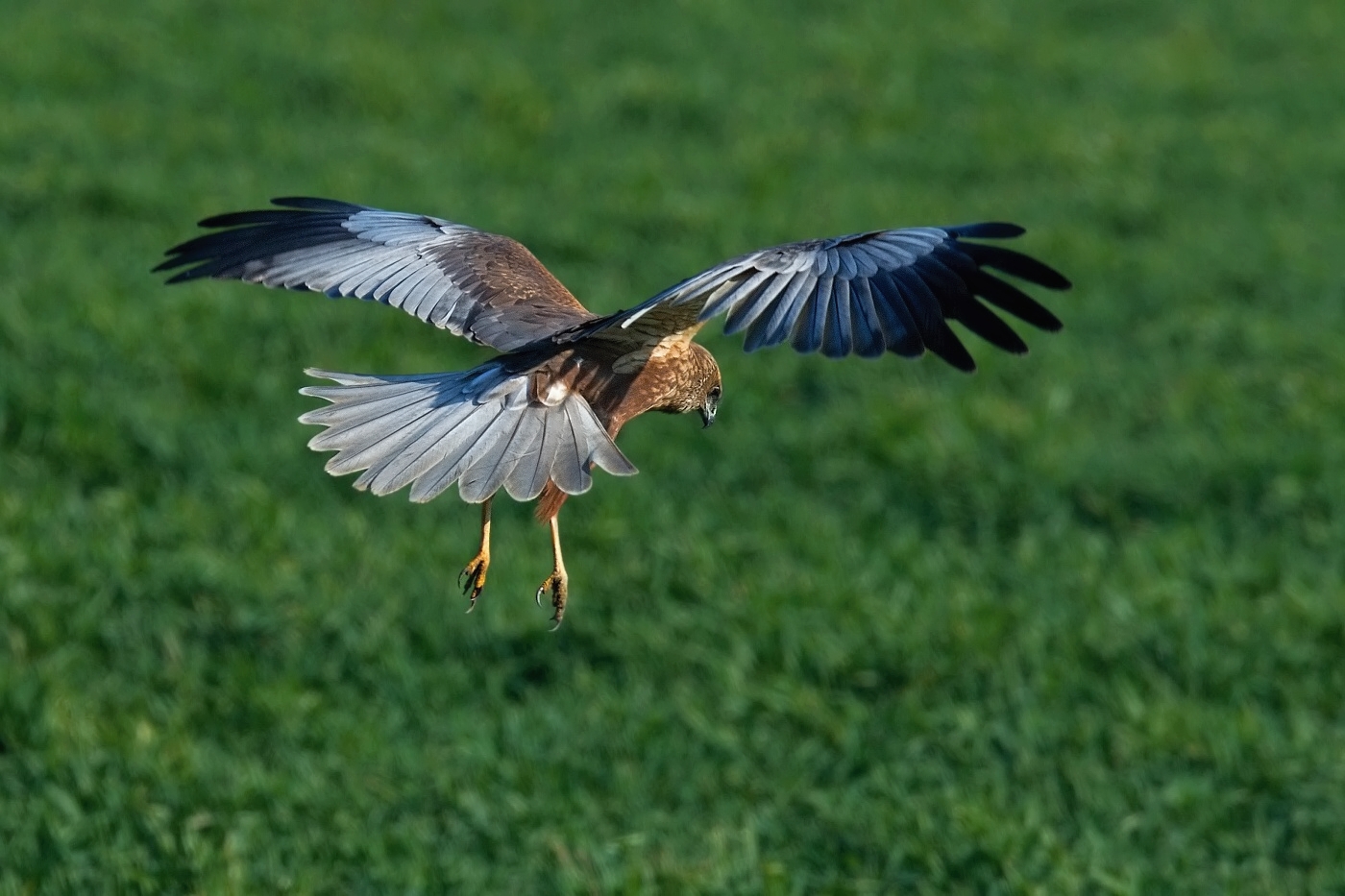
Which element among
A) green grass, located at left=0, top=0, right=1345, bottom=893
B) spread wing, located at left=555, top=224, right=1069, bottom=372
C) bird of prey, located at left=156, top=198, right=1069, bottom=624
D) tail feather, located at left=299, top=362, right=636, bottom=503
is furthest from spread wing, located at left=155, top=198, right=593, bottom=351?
green grass, located at left=0, top=0, right=1345, bottom=893

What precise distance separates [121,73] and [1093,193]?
7.00 metres

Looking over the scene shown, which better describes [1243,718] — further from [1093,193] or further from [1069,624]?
[1093,193]

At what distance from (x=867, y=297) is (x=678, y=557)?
385 cm

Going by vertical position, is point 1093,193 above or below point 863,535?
above

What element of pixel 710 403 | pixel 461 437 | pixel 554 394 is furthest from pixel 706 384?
pixel 461 437

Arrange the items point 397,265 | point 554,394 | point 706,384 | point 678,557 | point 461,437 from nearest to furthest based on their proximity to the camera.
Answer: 1. point 461,437
2. point 554,394
3. point 706,384
4. point 397,265
5. point 678,557

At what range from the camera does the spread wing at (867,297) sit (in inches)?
115

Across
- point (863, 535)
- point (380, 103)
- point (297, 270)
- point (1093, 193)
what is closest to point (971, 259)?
point (297, 270)

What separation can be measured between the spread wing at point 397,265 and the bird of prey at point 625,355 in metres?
0.08

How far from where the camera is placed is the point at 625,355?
318 centimetres

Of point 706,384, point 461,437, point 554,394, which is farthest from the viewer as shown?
point 706,384

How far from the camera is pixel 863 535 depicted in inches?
286

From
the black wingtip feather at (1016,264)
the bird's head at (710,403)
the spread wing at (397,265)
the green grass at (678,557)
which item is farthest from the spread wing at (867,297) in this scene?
the green grass at (678,557)

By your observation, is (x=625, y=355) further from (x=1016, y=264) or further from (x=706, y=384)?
(x=1016, y=264)
